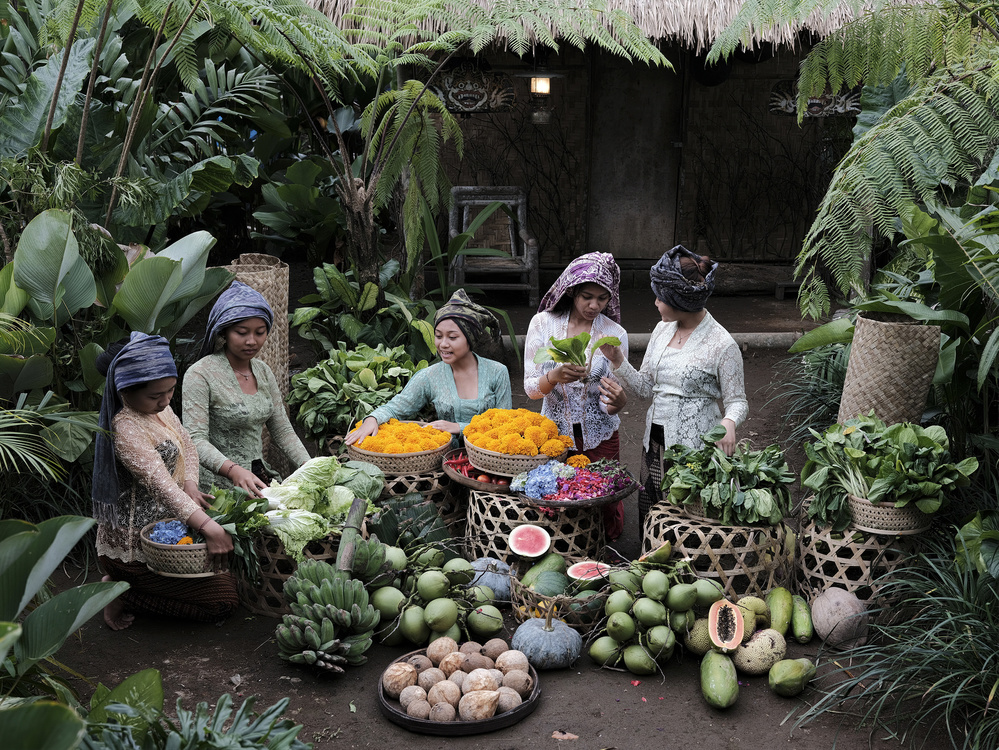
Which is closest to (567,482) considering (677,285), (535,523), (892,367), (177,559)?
(535,523)

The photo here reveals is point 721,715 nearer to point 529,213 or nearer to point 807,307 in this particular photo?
point 807,307

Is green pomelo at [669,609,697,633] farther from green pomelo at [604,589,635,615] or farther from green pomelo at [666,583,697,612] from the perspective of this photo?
green pomelo at [604,589,635,615]

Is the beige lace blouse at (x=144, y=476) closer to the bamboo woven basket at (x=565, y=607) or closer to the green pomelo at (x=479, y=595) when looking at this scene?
the green pomelo at (x=479, y=595)

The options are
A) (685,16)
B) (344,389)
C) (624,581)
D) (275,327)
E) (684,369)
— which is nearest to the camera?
(624,581)

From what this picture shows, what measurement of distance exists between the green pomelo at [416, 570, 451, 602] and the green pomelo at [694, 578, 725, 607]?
1.13m

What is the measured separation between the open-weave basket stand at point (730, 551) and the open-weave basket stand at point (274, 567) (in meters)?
1.59

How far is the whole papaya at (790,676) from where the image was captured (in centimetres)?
367

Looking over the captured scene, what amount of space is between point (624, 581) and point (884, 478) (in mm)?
1240

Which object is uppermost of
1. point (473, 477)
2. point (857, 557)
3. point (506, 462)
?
point (506, 462)

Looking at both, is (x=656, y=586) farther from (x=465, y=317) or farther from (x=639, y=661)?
(x=465, y=317)

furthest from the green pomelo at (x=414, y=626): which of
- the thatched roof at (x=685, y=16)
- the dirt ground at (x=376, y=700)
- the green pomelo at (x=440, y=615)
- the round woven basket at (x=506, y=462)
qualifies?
the thatched roof at (x=685, y=16)

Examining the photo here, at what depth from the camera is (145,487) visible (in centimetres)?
403

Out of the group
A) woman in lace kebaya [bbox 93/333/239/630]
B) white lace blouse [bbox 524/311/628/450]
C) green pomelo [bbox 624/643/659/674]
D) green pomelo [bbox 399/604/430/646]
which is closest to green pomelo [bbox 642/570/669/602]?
green pomelo [bbox 624/643/659/674]

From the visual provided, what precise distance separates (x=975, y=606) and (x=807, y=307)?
2000mm
